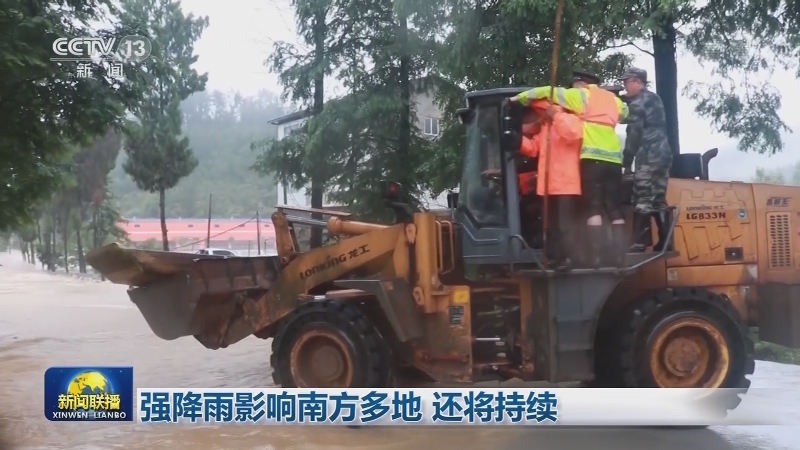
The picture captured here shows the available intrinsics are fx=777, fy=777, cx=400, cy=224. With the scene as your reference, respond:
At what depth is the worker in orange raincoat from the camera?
388cm

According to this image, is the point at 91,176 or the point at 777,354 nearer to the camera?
the point at 91,176

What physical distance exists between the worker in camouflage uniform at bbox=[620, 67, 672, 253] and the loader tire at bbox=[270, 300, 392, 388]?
4.87ft

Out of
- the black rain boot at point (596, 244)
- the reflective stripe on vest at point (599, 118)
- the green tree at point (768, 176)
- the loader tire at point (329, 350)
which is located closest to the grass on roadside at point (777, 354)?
the green tree at point (768, 176)

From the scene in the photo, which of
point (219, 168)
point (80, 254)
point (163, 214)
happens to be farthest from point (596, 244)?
point (80, 254)

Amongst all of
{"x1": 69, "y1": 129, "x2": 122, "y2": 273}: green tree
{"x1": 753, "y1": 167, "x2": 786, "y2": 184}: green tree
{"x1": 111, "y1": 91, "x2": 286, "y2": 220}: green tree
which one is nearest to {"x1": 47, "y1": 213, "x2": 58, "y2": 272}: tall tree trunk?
{"x1": 69, "y1": 129, "x2": 122, "y2": 273}: green tree

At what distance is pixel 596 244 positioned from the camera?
13.3 ft

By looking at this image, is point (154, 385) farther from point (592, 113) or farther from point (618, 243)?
point (592, 113)

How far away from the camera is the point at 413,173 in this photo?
16.1 ft

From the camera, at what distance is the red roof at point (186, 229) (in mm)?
4371

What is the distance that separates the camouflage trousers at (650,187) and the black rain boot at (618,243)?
0.16m

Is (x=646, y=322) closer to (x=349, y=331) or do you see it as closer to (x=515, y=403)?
(x=515, y=403)

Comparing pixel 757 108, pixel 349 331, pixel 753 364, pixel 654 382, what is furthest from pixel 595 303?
pixel 757 108

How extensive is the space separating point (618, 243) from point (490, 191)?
722mm

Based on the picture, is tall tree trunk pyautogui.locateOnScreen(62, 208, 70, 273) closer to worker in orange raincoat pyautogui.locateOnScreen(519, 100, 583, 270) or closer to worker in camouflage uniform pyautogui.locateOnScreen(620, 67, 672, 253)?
worker in orange raincoat pyautogui.locateOnScreen(519, 100, 583, 270)
